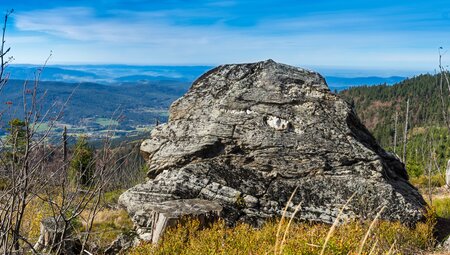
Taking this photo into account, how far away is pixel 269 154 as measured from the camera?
37.6 feet

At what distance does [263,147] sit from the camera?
1161 cm

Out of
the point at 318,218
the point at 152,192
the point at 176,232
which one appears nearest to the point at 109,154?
the point at 176,232

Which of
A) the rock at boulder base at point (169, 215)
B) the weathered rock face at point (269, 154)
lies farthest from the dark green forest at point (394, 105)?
the rock at boulder base at point (169, 215)

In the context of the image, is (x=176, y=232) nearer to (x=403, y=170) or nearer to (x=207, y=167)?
(x=207, y=167)

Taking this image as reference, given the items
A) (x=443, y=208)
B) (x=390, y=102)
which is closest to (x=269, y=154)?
(x=443, y=208)

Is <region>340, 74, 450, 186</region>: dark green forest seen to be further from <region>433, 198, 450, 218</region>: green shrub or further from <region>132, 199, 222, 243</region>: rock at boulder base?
<region>132, 199, 222, 243</region>: rock at boulder base

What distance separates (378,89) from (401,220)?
169892 mm

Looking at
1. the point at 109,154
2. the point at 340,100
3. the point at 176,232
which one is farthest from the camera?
Result: the point at 340,100

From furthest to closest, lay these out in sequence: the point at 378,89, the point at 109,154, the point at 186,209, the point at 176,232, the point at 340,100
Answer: the point at 378,89
the point at 340,100
the point at 186,209
the point at 176,232
the point at 109,154

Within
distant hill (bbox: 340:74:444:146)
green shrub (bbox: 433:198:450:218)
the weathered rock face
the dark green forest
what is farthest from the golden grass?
distant hill (bbox: 340:74:444:146)

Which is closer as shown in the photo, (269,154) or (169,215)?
(169,215)

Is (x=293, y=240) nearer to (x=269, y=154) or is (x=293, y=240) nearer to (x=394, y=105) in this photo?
(x=269, y=154)

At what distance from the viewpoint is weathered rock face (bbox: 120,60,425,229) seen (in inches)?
411

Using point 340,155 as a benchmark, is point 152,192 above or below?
below
